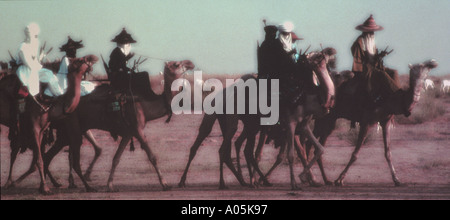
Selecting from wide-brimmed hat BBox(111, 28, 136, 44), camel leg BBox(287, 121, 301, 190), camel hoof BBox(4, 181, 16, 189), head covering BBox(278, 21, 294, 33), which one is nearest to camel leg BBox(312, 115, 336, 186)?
camel leg BBox(287, 121, 301, 190)

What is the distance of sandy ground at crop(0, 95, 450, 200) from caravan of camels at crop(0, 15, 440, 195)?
0.44 meters

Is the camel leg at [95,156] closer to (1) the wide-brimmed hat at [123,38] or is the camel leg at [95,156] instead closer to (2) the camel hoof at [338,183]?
(1) the wide-brimmed hat at [123,38]

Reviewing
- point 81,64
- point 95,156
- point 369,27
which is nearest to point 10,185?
point 95,156

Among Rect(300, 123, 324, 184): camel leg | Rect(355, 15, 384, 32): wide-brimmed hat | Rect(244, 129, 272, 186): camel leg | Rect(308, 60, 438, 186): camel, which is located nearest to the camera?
Rect(300, 123, 324, 184): camel leg

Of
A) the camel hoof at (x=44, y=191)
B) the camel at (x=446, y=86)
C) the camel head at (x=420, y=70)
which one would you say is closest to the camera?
the camel hoof at (x=44, y=191)

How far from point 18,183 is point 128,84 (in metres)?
2.93

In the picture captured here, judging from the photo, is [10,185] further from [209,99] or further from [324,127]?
[324,127]

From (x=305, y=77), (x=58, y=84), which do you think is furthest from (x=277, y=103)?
(x=58, y=84)

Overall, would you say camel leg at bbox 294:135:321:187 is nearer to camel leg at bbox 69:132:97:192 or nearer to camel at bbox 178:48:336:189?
camel at bbox 178:48:336:189

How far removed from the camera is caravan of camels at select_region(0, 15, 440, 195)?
1406 centimetres

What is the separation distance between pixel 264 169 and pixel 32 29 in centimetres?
672

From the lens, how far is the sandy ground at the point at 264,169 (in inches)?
551

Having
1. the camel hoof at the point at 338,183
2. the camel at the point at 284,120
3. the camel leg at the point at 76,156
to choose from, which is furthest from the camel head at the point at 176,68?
the camel hoof at the point at 338,183
